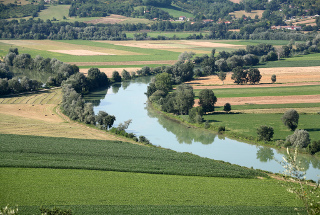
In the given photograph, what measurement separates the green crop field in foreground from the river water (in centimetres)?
604

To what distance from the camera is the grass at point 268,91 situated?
6812 centimetres

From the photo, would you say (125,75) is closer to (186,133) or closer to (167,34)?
(186,133)

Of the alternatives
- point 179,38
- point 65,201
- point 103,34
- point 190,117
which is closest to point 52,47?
point 103,34

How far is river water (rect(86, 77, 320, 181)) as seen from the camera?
42.4 meters

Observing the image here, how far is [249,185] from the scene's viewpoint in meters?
32.6

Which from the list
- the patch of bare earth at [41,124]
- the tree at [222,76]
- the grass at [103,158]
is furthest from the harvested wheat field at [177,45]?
the grass at [103,158]

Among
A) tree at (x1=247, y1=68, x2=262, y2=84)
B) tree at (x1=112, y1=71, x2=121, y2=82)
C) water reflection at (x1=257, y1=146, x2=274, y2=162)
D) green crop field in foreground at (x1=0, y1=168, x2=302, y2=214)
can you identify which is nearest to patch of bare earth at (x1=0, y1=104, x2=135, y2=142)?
water reflection at (x1=257, y1=146, x2=274, y2=162)

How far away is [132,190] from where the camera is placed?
30109 millimetres

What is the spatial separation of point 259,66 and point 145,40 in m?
56.0

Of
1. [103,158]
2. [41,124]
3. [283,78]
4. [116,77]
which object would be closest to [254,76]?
[283,78]

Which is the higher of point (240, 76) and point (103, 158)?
point (240, 76)

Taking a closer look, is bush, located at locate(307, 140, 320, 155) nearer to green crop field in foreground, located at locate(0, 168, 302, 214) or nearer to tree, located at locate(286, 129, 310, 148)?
tree, located at locate(286, 129, 310, 148)

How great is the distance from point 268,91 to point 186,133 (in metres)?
22.8

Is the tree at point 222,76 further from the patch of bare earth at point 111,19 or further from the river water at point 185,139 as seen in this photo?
the patch of bare earth at point 111,19
